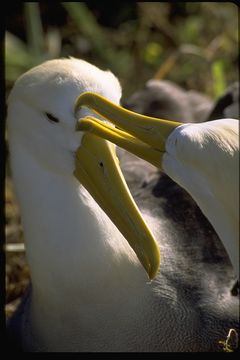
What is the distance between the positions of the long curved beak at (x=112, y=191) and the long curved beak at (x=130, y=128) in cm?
9

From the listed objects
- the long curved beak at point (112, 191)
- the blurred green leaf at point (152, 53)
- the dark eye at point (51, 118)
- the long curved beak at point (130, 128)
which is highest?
the long curved beak at point (130, 128)

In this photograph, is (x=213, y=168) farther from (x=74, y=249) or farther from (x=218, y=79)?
(x=218, y=79)

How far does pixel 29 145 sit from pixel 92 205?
280 mm

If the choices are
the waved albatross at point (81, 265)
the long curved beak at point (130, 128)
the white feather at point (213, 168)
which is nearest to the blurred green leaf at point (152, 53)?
the waved albatross at point (81, 265)

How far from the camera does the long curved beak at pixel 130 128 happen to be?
2252 millimetres

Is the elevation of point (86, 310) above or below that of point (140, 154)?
below

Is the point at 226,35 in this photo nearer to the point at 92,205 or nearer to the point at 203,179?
the point at 92,205

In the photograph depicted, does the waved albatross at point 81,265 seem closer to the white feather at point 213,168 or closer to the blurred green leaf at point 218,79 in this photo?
the white feather at point 213,168

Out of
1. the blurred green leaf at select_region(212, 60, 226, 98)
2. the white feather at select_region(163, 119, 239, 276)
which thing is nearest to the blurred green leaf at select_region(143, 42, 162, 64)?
the blurred green leaf at select_region(212, 60, 226, 98)

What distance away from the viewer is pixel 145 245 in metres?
2.37

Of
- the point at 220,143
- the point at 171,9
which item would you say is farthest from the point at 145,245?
the point at 171,9

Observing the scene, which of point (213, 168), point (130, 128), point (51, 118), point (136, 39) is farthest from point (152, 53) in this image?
point (213, 168)

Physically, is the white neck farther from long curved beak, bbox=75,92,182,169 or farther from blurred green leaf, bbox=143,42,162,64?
blurred green leaf, bbox=143,42,162,64

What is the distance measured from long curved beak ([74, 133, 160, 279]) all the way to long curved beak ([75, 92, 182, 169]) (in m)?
0.09
